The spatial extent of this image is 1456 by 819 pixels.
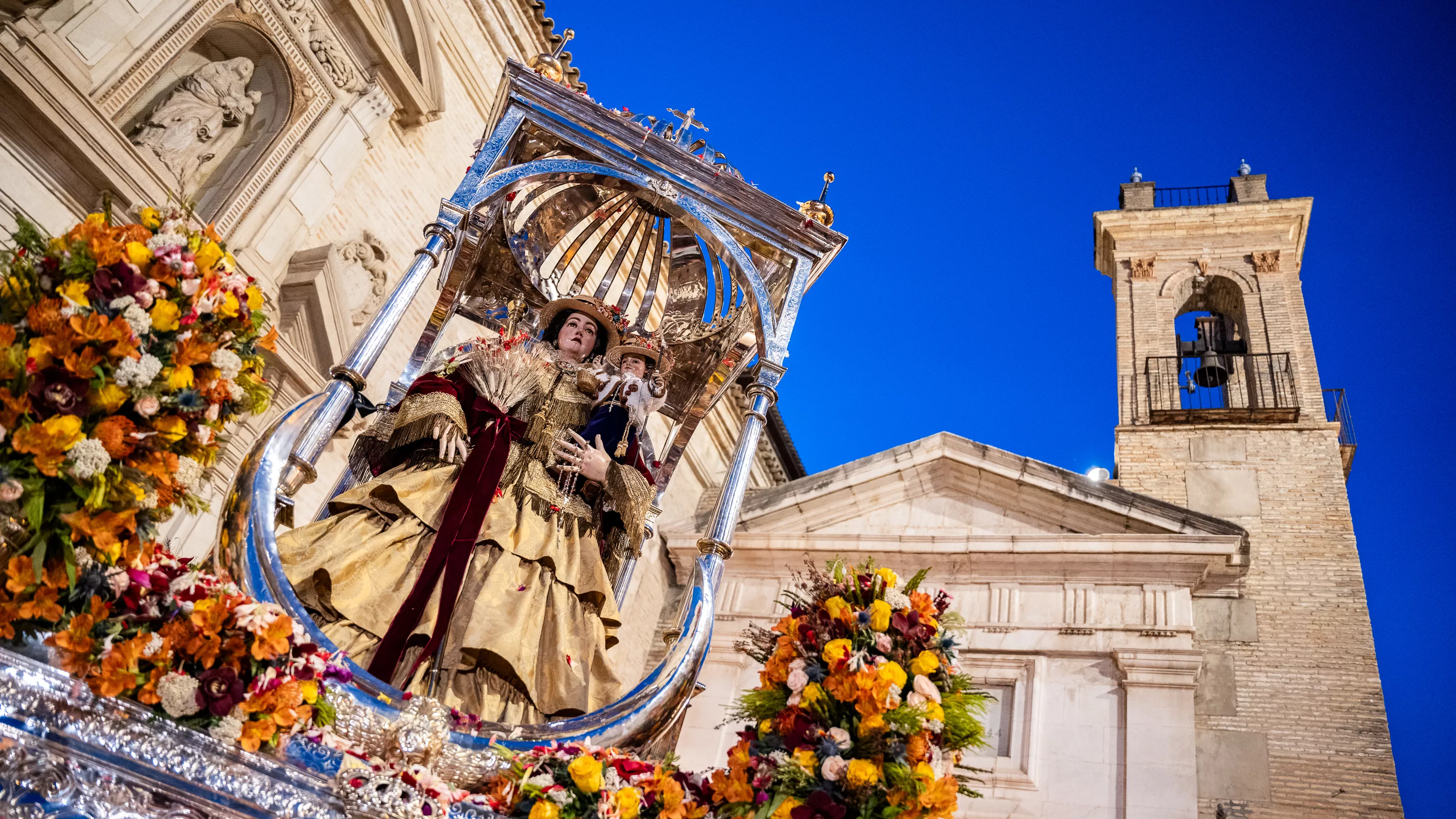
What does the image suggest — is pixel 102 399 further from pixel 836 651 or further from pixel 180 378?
pixel 836 651

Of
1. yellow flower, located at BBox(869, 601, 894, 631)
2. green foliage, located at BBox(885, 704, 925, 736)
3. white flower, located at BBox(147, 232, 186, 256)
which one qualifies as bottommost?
green foliage, located at BBox(885, 704, 925, 736)

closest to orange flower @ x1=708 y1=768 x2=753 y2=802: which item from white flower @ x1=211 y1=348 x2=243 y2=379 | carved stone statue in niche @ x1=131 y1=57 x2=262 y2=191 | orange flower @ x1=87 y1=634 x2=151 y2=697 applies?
orange flower @ x1=87 y1=634 x2=151 y2=697

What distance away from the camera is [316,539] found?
372 cm

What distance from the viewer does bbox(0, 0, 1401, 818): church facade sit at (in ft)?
21.3

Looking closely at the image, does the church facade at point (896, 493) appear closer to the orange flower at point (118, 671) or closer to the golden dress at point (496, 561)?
the golden dress at point (496, 561)

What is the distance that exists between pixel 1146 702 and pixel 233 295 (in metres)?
7.46

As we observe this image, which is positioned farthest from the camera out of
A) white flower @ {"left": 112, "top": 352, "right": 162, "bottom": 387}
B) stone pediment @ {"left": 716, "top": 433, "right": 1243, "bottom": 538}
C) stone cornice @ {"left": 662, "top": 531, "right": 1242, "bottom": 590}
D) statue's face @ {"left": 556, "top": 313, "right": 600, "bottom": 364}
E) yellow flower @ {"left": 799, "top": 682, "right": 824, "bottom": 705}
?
stone pediment @ {"left": 716, "top": 433, "right": 1243, "bottom": 538}

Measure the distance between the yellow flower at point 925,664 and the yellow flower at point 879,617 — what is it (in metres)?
0.15

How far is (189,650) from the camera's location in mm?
2605

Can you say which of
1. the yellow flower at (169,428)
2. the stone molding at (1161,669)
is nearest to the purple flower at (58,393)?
the yellow flower at (169,428)

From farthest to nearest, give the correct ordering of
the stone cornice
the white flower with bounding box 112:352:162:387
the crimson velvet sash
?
the stone cornice < the crimson velvet sash < the white flower with bounding box 112:352:162:387

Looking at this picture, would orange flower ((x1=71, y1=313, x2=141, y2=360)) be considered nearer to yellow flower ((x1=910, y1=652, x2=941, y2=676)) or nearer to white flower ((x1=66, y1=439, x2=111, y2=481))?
white flower ((x1=66, y1=439, x2=111, y2=481))

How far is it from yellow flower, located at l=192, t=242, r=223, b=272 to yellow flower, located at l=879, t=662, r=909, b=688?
2395mm

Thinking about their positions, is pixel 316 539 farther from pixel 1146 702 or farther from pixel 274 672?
pixel 1146 702
